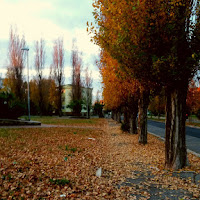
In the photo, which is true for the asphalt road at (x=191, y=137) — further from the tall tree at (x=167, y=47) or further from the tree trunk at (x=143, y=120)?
the tall tree at (x=167, y=47)

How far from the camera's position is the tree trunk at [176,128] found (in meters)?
6.39

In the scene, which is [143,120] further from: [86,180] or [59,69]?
[59,69]

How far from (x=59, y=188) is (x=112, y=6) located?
17.3 feet

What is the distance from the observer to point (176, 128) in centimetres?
643

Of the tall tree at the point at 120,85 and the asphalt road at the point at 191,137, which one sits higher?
the tall tree at the point at 120,85

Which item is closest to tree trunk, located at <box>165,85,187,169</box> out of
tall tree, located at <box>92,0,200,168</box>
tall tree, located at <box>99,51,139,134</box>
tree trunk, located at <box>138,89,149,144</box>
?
tall tree, located at <box>92,0,200,168</box>

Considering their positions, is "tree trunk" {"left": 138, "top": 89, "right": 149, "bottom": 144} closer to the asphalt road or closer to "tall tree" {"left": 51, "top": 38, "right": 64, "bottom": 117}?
the asphalt road

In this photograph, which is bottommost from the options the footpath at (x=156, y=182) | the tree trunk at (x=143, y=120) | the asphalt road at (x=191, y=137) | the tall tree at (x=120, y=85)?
the asphalt road at (x=191, y=137)

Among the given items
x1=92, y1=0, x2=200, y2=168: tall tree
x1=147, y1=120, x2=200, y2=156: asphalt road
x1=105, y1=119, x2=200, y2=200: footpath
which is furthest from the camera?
x1=147, y1=120, x2=200, y2=156: asphalt road

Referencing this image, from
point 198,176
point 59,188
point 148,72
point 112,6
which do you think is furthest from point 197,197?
point 112,6

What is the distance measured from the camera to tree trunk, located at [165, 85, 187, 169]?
6395mm

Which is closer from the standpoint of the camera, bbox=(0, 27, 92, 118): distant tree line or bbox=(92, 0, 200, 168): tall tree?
bbox=(92, 0, 200, 168): tall tree

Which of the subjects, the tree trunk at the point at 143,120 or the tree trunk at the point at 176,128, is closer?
the tree trunk at the point at 176,128

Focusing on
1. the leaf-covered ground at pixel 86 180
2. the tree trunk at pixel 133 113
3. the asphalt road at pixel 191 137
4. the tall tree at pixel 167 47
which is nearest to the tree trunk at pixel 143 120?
the asphalt road at pixel 191 137
